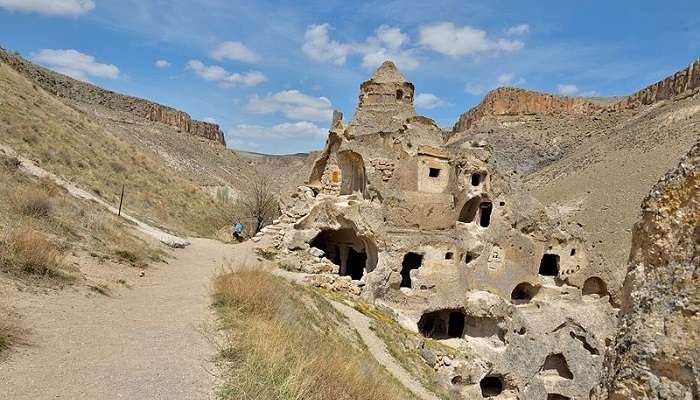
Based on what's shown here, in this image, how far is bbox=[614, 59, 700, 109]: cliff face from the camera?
60.3m

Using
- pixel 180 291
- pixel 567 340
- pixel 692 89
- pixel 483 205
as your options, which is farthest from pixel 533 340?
pixel 692 89

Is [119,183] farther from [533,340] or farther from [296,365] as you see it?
[296,365]

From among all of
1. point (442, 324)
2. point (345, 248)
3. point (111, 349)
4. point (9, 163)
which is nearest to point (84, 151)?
point (9, 163)

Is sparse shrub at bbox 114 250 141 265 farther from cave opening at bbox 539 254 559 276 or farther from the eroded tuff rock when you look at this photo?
cave opening at bbox 539 254 559 276

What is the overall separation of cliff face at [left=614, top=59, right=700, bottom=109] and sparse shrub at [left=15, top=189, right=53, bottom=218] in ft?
228

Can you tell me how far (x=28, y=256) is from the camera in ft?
22.7

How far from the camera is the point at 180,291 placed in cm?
875

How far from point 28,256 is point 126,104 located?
77332mm

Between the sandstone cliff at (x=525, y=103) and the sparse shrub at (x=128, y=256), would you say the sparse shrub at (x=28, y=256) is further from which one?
the sandstone cliff at (x=525, y=103)

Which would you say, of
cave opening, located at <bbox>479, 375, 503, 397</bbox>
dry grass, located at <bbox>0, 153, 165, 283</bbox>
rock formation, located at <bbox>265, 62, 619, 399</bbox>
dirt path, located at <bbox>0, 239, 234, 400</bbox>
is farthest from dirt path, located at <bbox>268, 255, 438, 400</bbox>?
cave opening, located at <bbox>479, 375, 503, 397</bbox>

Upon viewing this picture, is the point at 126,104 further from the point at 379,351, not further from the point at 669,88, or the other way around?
the point at 669,88

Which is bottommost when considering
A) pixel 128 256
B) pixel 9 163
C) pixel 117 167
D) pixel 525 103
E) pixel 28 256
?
pixel 128 256

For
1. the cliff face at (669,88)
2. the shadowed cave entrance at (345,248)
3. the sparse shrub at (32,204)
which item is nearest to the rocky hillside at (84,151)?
the shadowed cave entrance at (345,248)

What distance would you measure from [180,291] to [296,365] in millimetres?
4142
